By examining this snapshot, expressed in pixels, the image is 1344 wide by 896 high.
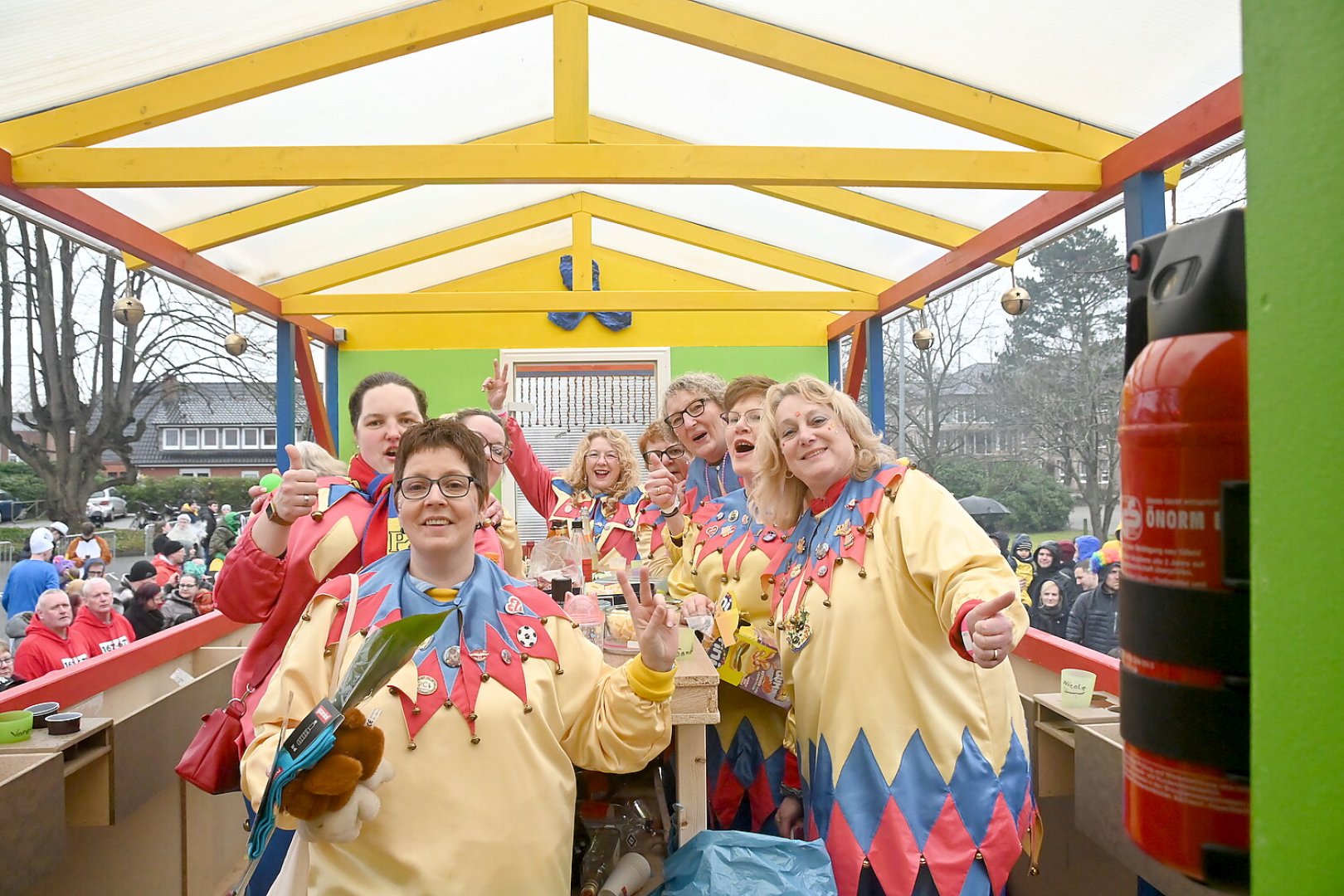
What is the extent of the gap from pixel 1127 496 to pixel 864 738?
5.12 ft

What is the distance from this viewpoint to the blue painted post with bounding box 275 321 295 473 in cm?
618

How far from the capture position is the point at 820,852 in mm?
2037

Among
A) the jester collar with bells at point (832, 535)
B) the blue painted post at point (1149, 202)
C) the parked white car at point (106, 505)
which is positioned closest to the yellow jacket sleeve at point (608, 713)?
the jester collar with bells at point (832, 535)

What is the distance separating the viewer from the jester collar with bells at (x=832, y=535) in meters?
2.15

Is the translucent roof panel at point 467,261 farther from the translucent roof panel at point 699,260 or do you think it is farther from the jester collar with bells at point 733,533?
the jester collar with bells at point 733,533

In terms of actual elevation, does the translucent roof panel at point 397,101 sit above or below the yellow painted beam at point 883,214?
above

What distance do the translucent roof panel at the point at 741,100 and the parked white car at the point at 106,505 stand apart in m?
11.1

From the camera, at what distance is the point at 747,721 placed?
2898 millimetres

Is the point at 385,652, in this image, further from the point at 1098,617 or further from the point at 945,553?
the point at 1098,617

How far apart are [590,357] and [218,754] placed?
5.76m

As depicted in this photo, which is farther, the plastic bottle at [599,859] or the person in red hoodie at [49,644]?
the person in red hoodie at [49,644]

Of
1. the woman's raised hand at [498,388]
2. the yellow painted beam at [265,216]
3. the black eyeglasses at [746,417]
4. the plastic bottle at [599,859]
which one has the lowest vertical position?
the plastic bottle at [599,859]

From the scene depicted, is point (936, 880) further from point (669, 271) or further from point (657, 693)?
point (669, 271)

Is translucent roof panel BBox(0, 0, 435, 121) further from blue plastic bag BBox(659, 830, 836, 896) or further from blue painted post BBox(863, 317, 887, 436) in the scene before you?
blue painted post BBox(863, 317, 887, 436)
